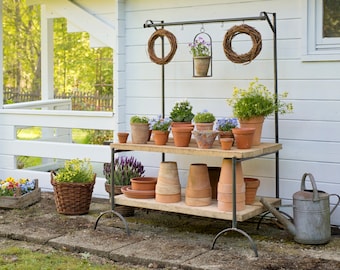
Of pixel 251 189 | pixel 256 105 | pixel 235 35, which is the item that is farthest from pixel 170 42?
pixel 251 189

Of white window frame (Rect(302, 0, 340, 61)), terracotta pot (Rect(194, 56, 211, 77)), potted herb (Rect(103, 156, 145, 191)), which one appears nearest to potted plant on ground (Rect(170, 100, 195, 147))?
terracotta pot (Rect(194, 56, 211, 77))

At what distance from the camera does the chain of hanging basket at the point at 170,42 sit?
5.23 metres

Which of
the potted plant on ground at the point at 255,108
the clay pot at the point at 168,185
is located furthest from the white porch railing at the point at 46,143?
the potted plant on ground at the point at 255,108

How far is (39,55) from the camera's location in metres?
17.3

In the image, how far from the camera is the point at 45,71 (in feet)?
25.5

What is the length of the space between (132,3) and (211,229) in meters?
2.19

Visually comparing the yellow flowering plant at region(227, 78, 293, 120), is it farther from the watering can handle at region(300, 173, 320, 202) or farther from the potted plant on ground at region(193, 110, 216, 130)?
the watering can handle at region(300, 173, 320, 202)

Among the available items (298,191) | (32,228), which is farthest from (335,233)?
(32,228)

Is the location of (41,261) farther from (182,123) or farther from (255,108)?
(255,108)

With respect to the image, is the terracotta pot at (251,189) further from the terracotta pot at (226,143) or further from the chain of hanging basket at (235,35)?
the chain of hanging basket at (235,35)

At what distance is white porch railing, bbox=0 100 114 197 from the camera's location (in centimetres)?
609

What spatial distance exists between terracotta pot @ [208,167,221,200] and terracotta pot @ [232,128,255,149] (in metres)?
0.59

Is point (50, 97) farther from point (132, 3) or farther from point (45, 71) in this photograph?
point (132, 3)

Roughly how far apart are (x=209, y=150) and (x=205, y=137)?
4.3 inches
